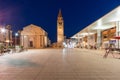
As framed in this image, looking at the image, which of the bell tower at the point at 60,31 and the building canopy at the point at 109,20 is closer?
the building canopy at the point at 109,20

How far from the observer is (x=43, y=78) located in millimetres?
9164

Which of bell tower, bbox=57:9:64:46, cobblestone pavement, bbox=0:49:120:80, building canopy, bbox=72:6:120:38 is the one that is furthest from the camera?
bell tower, bbox=57:9:64:46

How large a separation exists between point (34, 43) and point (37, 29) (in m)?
5.51

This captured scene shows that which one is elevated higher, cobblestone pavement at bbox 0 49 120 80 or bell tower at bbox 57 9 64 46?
bell tower at bbox 57 9 64 46

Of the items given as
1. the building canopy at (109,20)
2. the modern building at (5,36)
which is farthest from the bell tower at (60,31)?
the building canopy at (109,20)

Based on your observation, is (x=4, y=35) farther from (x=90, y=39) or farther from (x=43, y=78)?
(x=43, y=78)

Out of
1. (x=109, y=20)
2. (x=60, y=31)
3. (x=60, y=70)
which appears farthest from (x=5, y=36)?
(x=60, y=70)

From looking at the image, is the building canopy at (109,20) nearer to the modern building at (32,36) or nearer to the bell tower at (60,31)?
the modern building at (32,36)

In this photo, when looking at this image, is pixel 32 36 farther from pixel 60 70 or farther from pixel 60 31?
pixel 60 70

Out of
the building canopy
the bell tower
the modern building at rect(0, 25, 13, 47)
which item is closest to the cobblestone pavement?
the building canopy

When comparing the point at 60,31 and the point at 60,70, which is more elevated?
the point at 60,31

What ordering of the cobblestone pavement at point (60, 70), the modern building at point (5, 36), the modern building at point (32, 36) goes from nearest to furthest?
1. the cobblestone pavement at point (60, 70)
2. the modern building at point (5, 36)
3. the modern building at point (32, 36)

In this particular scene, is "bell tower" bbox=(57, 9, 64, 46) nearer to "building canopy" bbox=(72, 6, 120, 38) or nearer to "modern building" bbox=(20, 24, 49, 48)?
"modern building" bbox=(20, 24, 49, 48)

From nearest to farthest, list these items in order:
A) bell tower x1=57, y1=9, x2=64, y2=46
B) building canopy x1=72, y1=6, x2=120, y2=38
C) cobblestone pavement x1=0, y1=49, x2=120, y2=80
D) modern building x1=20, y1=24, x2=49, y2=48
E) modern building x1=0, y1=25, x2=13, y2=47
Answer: cobblestone pavement x1=0, y1=49, x2=120, y2=80, building canopy x1=72, y1=6, x2=120, y2=38, modern building x1=0, y1=25, x2=13, y2=47, modern building x1=20, y1=24, x2=49, y2=48, bell tower x1=57, y1=9, x2=64, y2=46
